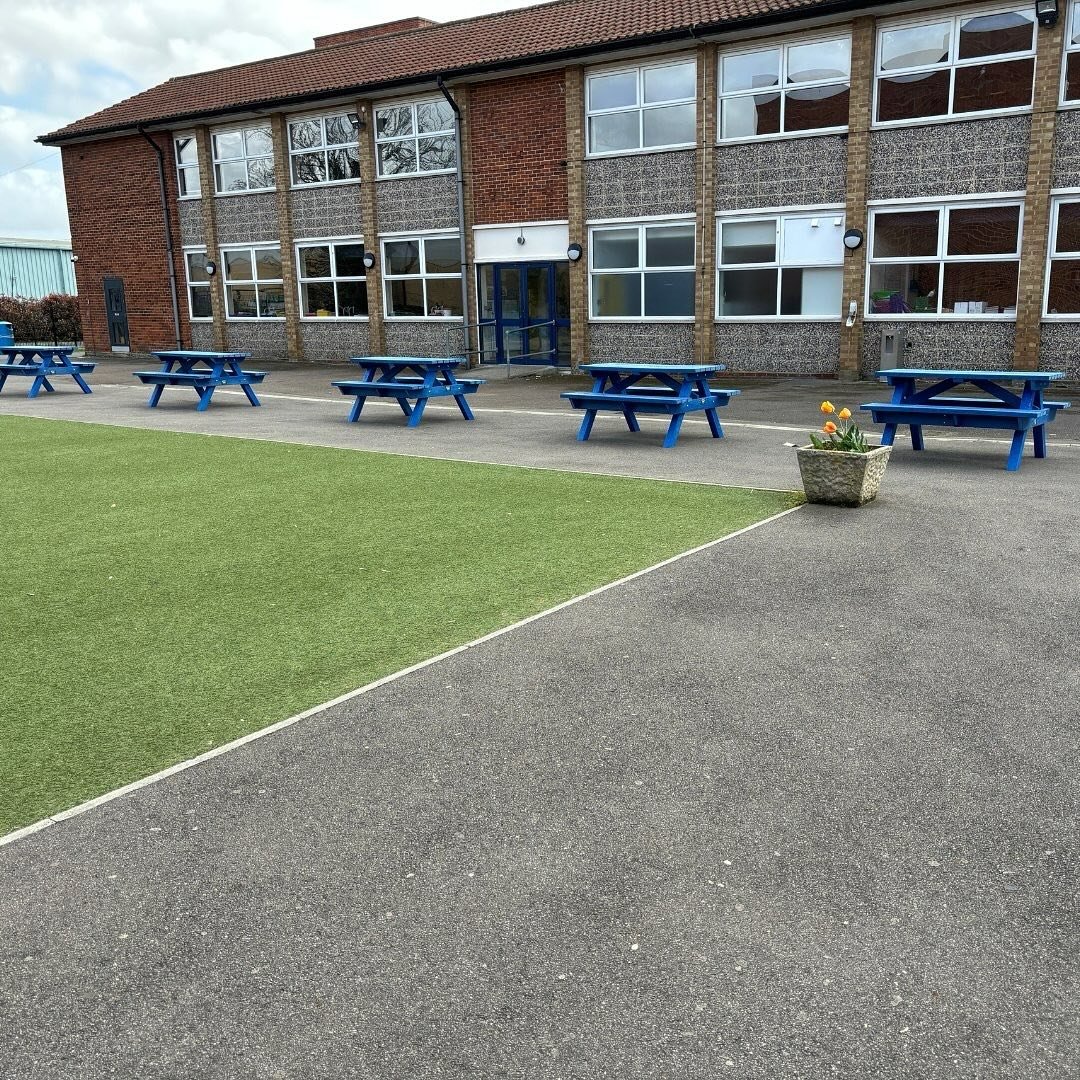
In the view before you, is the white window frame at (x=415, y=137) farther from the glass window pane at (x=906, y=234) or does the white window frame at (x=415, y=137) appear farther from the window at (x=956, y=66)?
the glass window pane at (x=906, y=234)

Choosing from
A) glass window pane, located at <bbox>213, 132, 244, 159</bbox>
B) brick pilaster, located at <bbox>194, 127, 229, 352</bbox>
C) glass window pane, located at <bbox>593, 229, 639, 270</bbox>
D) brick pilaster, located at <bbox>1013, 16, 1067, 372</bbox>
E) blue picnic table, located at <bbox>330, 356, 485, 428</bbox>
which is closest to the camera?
blue picnic table, located at <bbox>330, 356, 485, 428</bbox>

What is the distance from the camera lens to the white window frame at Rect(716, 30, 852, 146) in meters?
18.2

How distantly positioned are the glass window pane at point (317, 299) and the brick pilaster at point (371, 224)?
138cm

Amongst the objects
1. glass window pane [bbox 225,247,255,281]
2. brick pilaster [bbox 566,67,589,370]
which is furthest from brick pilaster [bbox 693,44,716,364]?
glass window pane [bbox 225,247,255,281]

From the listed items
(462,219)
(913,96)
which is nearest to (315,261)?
(462,219)

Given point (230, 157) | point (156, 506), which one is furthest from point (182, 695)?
point (230, 157)

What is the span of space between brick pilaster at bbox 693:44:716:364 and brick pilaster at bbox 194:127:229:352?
13.2 meters

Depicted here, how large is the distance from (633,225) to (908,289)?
210 inches

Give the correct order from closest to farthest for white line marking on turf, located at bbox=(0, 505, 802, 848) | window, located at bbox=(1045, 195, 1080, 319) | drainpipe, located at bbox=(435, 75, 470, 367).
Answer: white line marking on turf, located at bbox=(0, 505, 802, 848)
window, located at bbox=(1045, 195, 1080, 319)
drainpipe, located at bbox=(435, 75, 470, 367)

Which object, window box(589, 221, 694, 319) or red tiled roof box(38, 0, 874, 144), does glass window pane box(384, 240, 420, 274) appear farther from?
window box(589, 221, 694, 319)

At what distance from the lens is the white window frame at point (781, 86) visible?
18250mm

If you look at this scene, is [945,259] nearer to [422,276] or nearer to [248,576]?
[422,276]

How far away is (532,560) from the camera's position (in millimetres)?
6727

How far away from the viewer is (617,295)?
2133cm
